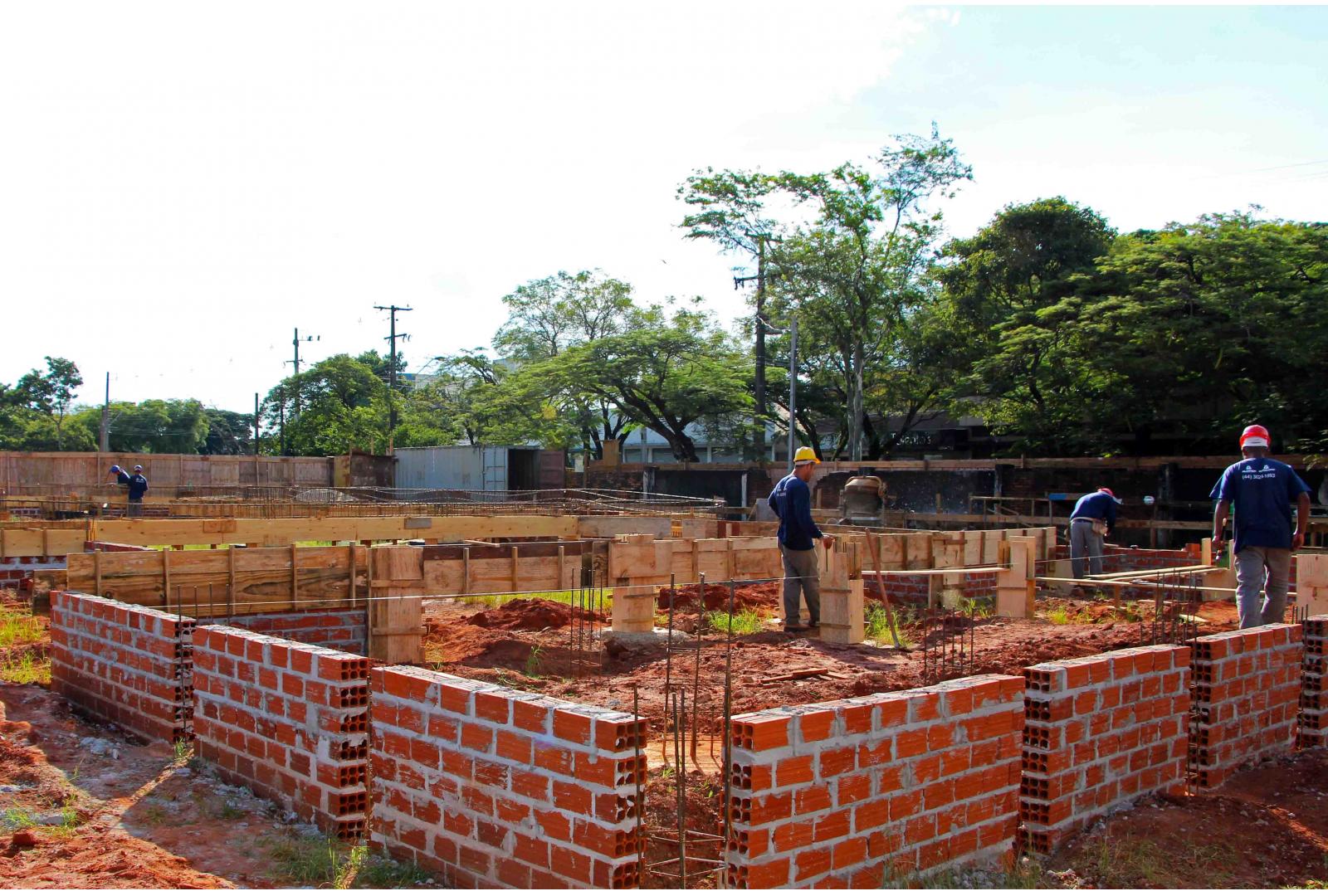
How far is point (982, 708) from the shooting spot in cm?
472

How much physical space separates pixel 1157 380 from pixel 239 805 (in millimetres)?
24449

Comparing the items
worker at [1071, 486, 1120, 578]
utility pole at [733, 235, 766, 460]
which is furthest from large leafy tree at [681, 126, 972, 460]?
worker at [1071, 486, 1120, 578]

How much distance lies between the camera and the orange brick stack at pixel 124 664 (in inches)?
250

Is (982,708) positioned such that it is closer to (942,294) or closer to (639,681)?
(639,681)

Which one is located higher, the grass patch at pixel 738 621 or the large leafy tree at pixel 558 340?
the large leafy tree at pixel 558 340

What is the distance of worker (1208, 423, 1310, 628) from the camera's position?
8000 millimetres

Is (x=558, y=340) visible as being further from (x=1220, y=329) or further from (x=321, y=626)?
(x=321, y=626)

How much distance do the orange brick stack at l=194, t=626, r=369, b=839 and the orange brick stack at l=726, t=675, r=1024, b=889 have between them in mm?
2049

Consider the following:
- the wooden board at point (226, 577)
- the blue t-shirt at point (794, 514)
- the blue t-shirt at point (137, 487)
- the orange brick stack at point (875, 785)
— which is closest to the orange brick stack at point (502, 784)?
the orange brick stack at point (875, 785)

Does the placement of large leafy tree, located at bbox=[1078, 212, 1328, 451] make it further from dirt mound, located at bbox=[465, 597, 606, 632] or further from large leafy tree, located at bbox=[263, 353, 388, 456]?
large leafy tree, located at bbox=[263, 353, 388, 456]

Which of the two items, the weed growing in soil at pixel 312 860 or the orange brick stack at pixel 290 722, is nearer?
the weed growing in soil at pixel 312 860

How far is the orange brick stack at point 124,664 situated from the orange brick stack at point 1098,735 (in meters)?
4.71

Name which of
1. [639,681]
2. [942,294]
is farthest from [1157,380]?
[639,681]

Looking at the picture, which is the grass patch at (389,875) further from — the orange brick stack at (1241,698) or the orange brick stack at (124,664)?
the orange brick stack at (1241,698)
